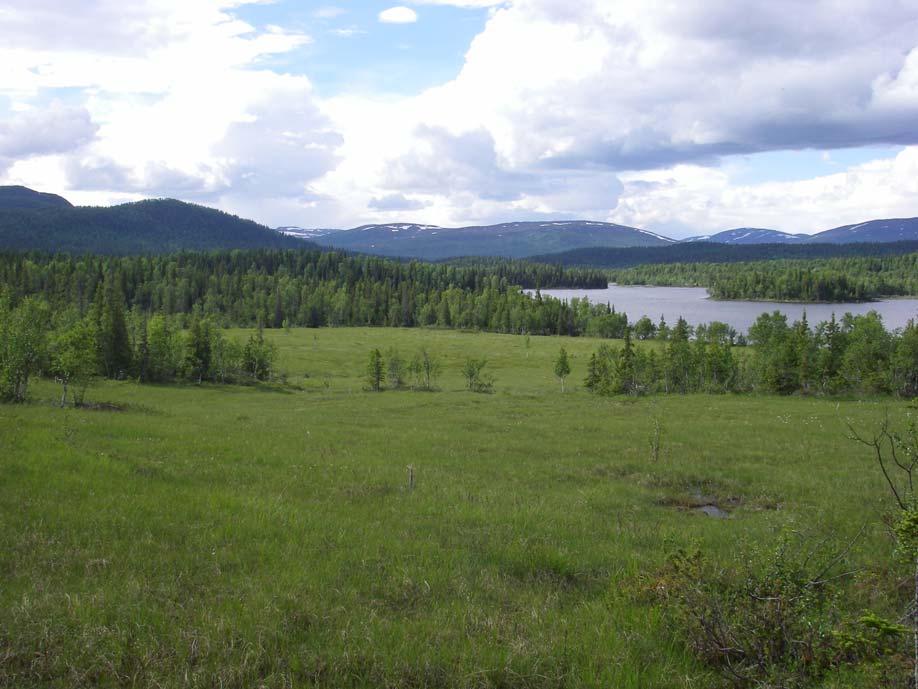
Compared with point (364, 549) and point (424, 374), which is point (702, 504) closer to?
point (364, 549)

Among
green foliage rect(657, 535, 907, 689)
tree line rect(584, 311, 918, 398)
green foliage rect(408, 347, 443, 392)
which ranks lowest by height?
green foliage rect(408, 347, 443, 392)

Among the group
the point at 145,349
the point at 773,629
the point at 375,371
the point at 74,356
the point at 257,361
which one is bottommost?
the point at 257,361

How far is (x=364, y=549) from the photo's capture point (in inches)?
396

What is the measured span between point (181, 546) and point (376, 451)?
14.8 metres

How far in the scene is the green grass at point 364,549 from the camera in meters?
6.24

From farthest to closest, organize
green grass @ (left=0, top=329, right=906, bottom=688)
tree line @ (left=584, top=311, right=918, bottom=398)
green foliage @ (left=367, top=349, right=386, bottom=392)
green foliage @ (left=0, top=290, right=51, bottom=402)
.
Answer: green foliage @ (left=367, top=349, right=386, bottom=392)
tree line @ (left=584, top=311, right=918, bottom=398)
green foliage @ (left=0, top=290, right=51, bottom=402)
green grass @ (left=0, top=329, right=906, bottom=688)

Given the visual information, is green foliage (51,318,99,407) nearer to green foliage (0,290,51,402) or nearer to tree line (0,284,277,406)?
tree line (0,284,277,406)

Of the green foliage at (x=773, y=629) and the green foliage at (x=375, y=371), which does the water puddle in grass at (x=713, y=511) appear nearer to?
the green foliage at (x=773, y=629)

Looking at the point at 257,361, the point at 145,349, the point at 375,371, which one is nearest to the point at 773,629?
the point at 375,371

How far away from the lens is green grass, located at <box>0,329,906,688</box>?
624cm

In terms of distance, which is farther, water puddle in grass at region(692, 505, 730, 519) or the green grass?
water puddle in grass at region(692, 505, 730, 519)

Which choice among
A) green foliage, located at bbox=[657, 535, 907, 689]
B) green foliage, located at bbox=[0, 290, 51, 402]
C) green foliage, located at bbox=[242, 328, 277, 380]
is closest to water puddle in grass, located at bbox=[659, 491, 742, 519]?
green foliage, located at bbox=[657, 535, 907, 689]

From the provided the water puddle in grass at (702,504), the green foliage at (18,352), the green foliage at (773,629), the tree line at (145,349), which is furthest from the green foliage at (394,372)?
the green foliage at (773,629)

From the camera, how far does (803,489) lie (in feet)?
60.7
